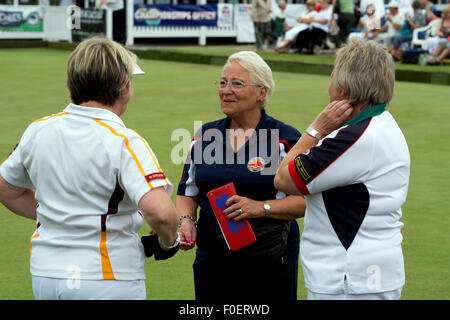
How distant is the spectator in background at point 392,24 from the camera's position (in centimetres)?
1972

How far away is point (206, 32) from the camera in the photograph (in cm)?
2820

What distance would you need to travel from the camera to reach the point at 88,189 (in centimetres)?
284

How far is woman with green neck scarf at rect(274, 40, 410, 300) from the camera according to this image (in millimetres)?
3057

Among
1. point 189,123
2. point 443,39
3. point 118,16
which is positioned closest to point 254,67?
point 189,123

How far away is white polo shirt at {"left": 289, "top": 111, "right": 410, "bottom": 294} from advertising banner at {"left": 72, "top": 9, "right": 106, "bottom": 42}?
23347 millimetres

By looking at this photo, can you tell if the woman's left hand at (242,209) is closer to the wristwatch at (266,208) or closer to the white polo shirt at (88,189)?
the wristwatch at (266,208)

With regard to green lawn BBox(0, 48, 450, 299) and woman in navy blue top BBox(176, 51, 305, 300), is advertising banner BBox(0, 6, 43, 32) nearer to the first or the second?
green lawn BBox(0, 48, 450, 299)

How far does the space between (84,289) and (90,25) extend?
24166mm

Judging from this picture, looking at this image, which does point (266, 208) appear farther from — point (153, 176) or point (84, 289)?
point (84, 289)

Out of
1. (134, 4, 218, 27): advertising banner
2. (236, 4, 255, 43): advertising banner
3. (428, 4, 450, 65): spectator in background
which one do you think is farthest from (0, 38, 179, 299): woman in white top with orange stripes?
(236, 4, 255, 43): advertising banner

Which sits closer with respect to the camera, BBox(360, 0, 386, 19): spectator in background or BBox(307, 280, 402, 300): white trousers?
BBox(307, 280, 402, 300): white trousers

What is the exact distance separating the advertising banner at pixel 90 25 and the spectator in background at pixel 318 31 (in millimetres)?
6828
